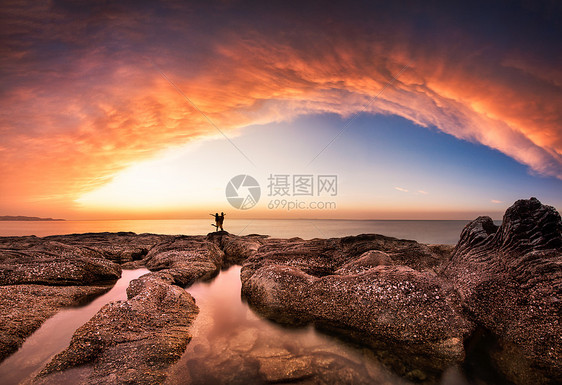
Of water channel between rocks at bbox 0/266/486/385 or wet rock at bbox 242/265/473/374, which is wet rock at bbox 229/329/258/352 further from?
wet rock at bbox 242/265/473/374

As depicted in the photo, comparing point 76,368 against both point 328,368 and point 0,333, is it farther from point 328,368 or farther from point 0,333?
point 328,368

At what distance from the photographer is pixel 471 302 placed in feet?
Answer: 21.3

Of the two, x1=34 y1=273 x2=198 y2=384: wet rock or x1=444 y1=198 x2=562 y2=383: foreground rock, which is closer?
x1=34 y1=273 x2=198 y2=384: wet rock

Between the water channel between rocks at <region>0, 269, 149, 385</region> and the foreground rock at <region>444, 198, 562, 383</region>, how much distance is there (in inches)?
342

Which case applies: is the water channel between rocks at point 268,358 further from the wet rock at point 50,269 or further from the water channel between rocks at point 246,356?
the wet rock at point 50,269

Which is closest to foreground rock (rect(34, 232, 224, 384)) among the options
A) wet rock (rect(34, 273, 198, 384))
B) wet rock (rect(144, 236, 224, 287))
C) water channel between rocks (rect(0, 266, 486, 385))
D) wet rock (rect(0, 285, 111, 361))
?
wet rock (rect(34, 273, 198, 384))

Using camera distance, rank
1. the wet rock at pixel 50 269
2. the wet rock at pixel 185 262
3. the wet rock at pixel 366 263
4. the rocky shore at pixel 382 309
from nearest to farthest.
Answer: the rocky shore at pixel 382 309 → the wet rock at pixel 366 263 → the wet rock at pixel 50 269 → the wet rock at pixel 185 262

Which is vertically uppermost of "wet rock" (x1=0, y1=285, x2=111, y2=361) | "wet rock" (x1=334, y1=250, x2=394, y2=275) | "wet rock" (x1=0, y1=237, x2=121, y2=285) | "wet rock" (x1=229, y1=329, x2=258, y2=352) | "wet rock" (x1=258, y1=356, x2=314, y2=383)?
"wet rock" (x1=334, y1=250, x2=394, y2=275)

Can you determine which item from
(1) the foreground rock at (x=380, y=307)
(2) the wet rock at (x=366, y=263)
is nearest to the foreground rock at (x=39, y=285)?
(1) the foreground rock at (x=380, y=307)

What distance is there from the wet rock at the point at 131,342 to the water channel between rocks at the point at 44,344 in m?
0.47

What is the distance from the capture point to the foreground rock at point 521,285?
16.4 ft

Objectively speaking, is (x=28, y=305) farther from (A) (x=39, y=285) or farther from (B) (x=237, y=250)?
(B) (x=237, y=250)

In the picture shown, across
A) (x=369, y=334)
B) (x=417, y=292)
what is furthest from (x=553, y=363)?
(x=369, y=334)

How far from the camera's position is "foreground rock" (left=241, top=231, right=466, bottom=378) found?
538cm
